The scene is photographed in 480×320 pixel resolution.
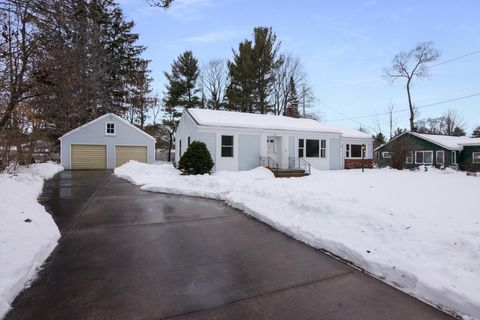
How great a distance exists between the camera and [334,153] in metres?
20.3

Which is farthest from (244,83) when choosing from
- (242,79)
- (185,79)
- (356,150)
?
(356,150)

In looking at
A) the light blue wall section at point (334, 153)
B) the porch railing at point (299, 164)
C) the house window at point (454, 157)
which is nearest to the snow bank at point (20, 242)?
the porch railing at point (299, 164)

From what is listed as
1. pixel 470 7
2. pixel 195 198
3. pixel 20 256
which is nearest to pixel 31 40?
pixel 20 256

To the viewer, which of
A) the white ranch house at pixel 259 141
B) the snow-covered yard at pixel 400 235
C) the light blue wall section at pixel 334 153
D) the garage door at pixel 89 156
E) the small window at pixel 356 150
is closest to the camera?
the snow-covered yard at pixel 400 235

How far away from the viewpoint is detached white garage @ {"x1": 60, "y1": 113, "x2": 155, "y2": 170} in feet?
72.1

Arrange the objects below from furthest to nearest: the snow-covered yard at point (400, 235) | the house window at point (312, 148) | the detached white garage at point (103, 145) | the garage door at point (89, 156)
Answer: the garage door at point (89, 156) < the detached white garage at point (103, 145) < the house window at point (312, 148) < the snow-covered yard at point (400, 235)

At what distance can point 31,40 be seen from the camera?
6246 millimetres

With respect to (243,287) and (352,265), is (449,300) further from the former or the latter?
(243,287)

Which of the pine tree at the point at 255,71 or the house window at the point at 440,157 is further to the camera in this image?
the pine tree at the point at 255,71

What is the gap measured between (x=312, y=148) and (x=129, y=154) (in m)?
15.2

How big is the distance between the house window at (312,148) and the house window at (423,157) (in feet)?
49.1

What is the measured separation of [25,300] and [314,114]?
39.3 meters

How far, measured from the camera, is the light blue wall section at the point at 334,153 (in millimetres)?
20108

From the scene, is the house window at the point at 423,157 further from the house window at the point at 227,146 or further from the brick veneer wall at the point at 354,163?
the house window at the point at 227,146
